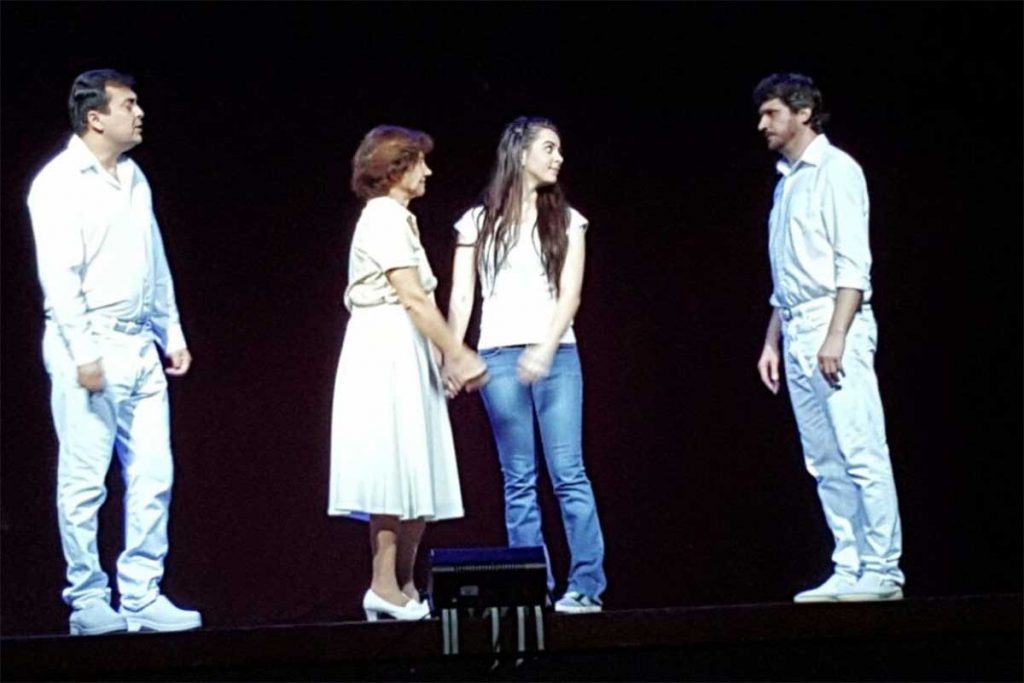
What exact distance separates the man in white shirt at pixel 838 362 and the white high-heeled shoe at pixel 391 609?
115 cm

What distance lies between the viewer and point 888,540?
14.2ft

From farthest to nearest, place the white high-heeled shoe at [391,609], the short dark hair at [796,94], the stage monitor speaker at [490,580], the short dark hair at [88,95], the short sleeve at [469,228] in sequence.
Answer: the short dark hair at [796,94], the short sleeve at [469,228], the short dark hair at [88,95], the white high-heeled shoe at [391,609], the stage monitor speaker at [490,580]

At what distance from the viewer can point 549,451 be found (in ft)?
13.5

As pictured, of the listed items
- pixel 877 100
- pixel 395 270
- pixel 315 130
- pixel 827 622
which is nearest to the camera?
pixel 395 270

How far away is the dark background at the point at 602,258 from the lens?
173 inches

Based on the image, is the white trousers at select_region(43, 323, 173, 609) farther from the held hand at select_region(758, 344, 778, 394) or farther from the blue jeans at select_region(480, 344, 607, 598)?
the held hand at select_region(758, 344, 778, 394)

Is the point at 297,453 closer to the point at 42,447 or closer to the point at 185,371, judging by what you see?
the point at 185,371

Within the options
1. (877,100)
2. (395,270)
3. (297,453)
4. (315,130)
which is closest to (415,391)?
(395,270)

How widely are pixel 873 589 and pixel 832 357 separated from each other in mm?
671

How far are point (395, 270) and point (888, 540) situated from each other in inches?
63.7

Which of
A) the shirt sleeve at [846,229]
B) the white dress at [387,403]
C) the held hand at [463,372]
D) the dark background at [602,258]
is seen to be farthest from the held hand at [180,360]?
the shirt sleeve at [846,229]

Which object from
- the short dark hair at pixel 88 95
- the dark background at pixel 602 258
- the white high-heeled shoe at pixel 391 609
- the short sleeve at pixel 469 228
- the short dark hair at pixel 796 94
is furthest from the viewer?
the short dark hair at pixel 796 94

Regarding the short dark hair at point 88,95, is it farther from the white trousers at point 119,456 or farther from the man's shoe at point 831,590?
the man's shoe at point 831,590

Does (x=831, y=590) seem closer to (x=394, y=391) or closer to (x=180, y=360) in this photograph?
(x=394, y=391)
